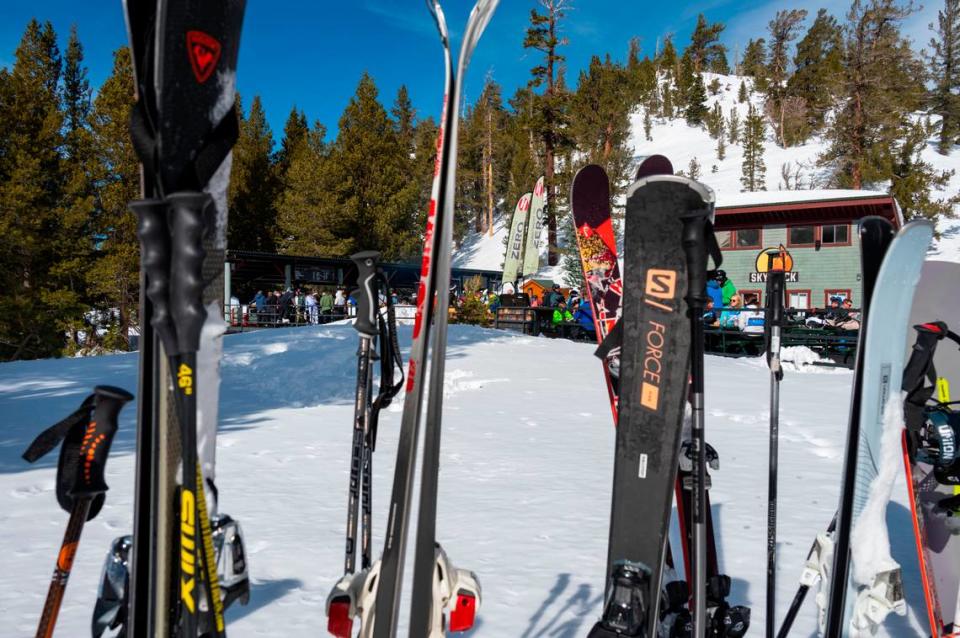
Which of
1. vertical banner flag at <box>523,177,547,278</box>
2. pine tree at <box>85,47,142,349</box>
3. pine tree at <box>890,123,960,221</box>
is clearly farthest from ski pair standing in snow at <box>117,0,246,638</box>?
pine tree at <box>890,123,960,221</box>

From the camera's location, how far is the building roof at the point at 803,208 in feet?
68.2

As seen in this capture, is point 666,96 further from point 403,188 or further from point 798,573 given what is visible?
point 798,573

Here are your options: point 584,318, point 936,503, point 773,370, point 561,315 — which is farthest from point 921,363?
point 561,315

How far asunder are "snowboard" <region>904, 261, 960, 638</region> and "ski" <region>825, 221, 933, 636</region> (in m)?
0.24

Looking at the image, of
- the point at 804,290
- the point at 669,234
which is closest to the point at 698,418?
the point at 669,234

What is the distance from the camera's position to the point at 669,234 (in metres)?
1.71

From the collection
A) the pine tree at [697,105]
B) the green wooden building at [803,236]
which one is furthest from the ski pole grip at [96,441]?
the pine tree at [697,105]

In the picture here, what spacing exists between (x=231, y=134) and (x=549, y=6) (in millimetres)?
27081

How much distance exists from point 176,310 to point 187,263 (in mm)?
74

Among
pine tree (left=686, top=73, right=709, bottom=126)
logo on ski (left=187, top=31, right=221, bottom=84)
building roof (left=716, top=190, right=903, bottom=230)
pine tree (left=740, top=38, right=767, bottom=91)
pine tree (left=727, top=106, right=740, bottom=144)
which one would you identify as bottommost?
logo on ski (left=187, top=31, right=221, bottom=84)

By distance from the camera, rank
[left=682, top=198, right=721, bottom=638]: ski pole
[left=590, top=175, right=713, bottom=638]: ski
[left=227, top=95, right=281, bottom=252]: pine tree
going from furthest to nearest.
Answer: [left=227, top=95, right=281, bottom=252]: pine tree → [left=590, top=175, right=713, bottom=638]: ski → [left=682, top=198, right=721, bottom=638]: ski pole

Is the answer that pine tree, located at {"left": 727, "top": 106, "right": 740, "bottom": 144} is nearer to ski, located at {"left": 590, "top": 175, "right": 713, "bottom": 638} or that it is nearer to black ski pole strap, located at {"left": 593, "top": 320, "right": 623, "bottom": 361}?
black ski pole strap, located at {"left": 593, "top": 320, "right": 623, "bottom": 361}

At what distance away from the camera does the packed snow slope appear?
39500mm

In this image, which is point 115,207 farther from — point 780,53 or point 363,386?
point 780,53
